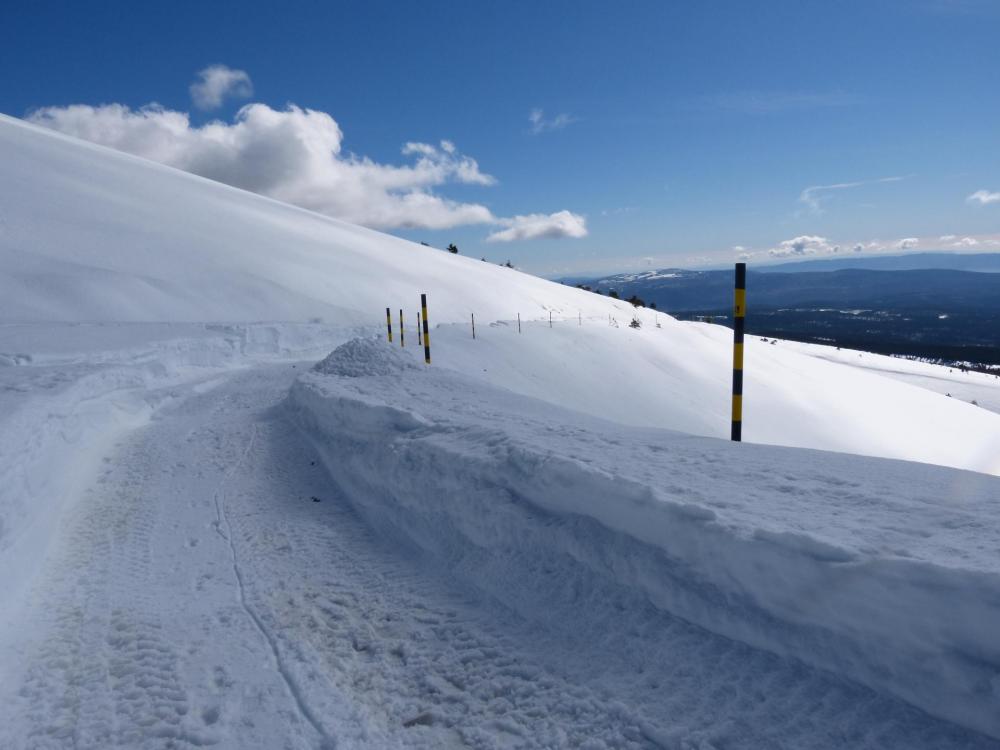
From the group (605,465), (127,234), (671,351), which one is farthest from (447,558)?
(127,234)

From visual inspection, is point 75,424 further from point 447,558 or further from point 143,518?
point 447,558

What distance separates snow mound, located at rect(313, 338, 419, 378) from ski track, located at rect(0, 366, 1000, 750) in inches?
144

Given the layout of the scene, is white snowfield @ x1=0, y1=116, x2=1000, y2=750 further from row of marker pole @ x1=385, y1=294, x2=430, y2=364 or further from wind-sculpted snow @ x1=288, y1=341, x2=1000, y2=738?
row of marker pole @ x1=385, y1=294, x2=430, y2=364

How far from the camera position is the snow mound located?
7555mm

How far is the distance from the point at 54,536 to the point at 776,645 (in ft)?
15.1

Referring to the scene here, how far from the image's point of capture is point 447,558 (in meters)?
3.56

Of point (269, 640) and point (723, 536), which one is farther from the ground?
point (723, 536)

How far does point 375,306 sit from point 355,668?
1789 centimetres

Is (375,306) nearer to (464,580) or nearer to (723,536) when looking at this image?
(464,580)

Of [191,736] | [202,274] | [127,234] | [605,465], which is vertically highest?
[127,234]

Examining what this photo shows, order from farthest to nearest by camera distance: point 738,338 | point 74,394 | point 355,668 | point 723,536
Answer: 1. point 74,394
2. point 738,338
3. point 355,668
4. point 723,536

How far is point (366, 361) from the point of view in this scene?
7.82 meters

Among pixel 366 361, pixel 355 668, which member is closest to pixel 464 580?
pixel 355 668

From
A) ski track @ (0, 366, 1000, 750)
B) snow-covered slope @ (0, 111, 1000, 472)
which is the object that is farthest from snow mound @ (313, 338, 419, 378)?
ski track @ (0, 366, 1000, 750)
